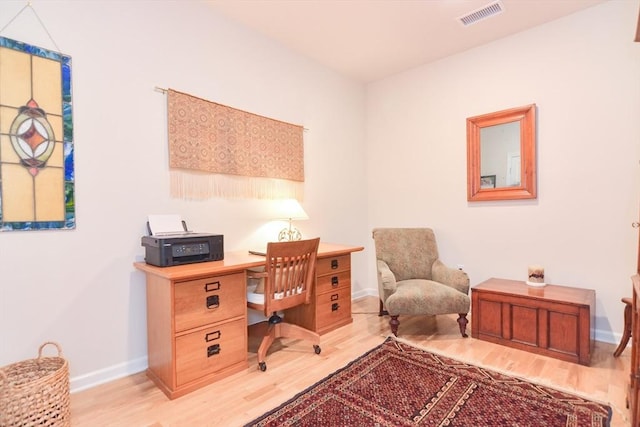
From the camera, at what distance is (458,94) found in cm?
348

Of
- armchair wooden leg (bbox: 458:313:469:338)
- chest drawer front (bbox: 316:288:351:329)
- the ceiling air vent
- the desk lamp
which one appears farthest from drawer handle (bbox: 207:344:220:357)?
the ceiling air vent

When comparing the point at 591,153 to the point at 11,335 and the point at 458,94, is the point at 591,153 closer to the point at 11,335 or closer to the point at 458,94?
the point at 458,94

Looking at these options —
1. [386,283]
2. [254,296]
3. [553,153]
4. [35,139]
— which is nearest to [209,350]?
[254,296]

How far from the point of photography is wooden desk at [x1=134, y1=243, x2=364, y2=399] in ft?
6.34

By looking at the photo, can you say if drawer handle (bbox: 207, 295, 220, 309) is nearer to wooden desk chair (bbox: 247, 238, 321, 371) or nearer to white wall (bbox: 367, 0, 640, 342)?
wooden desk chair (bbox: 247, 238, 321, 371)

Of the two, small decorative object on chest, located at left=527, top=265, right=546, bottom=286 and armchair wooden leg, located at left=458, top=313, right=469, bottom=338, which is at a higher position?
small decorative object on chest, located at left=527, top=265, right=546, bottom=286

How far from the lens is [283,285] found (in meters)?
2.35

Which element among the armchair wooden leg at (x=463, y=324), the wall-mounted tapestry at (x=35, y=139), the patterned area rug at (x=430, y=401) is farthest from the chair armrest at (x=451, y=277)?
the wall-mounted tapestry at (x=35, y=139)

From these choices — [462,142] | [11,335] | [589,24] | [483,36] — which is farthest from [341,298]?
[589,24]

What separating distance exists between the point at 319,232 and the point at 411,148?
1490 millimetres

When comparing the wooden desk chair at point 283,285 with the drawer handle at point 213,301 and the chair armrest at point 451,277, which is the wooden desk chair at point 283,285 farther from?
the chair armrest at point 451,277

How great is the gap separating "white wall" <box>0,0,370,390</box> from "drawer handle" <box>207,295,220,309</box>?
1.99 ft

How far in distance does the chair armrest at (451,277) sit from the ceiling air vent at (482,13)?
224 cm

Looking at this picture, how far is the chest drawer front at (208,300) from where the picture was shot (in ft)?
6.40
